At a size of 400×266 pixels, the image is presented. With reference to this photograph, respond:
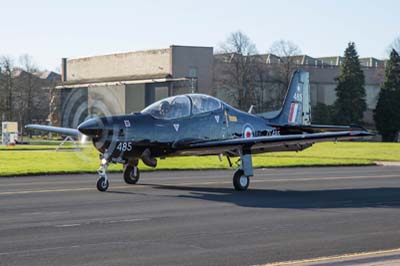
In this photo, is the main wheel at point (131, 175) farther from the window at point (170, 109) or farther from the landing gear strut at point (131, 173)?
the window at point (170, 109)

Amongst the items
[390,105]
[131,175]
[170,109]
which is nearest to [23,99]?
[390,105]

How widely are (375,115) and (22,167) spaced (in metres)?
72.5

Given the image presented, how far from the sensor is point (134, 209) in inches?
611

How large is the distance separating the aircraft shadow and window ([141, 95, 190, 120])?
2.22 meters

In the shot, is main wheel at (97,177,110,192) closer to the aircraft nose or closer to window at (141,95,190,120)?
the aircraft nose

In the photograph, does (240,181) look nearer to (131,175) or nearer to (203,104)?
(203,104)

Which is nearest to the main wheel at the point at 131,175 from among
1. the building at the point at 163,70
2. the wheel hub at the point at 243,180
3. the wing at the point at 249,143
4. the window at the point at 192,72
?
the wing at the point at 249,143

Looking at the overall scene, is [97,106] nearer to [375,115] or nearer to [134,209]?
[134,209]

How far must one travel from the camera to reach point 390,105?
93.1m

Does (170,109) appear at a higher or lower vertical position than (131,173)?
higher

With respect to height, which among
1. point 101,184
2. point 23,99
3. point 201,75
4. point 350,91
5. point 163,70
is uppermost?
point 163,70

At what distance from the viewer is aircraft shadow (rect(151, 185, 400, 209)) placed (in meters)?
16.9

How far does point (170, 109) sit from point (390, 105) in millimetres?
76768

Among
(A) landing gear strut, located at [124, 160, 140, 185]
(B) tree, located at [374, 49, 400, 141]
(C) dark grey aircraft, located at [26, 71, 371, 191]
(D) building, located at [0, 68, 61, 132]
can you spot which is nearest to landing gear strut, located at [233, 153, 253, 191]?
(C) dark grey aircraft, located at [26, 71, 371, 191]
